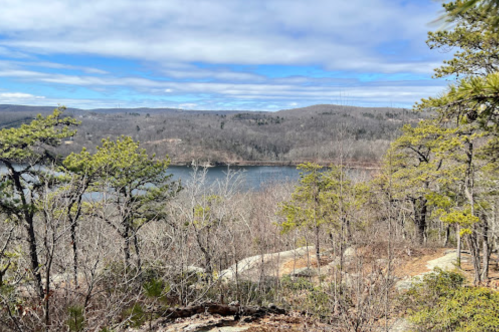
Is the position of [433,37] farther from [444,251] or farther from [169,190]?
[444,251]

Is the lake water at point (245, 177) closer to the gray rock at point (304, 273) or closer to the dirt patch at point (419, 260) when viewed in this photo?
the dirt patch at point (419, 260)

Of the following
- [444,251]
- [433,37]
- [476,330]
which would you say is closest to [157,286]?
[476,330]

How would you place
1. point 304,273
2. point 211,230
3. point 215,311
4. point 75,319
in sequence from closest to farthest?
point 75,319 → point 215,311 → point 211,230 → point 304,273

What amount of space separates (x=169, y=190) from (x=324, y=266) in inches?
375

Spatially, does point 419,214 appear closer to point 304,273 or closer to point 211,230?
point 304,273

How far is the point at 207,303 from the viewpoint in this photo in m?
6.44

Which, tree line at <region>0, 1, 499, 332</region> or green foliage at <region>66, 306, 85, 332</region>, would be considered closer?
green foliage at <region>66, 306, 85, 332</region>

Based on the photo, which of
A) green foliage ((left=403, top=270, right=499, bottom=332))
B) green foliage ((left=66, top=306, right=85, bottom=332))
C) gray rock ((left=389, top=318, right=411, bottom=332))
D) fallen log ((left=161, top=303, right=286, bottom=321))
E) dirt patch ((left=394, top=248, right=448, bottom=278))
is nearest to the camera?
green foliage ((left=66, top=306, right=85, bottom=332))

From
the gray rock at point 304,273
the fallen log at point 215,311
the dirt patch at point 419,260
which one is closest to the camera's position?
the fallen log at point 215,311

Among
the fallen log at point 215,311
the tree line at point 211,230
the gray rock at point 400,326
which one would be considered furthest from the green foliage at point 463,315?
the fallen log at point 215,311

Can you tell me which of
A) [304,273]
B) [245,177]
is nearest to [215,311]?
[304,273]

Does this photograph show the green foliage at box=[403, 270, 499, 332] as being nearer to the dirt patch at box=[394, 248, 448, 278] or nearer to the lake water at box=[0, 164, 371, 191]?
the dirt patch at box=[394, 248, 448, 278]

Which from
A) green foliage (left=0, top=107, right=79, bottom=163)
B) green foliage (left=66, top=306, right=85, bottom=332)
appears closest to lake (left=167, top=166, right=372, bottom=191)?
green foliage (left=0, top=107, right=79, bottom=163)

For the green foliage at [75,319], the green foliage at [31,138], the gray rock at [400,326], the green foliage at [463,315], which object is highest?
the green foliage at [31,138]
